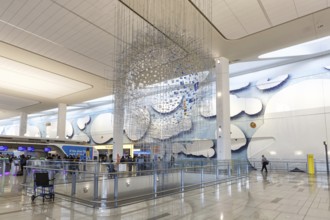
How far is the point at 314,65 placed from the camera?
56.9 ft

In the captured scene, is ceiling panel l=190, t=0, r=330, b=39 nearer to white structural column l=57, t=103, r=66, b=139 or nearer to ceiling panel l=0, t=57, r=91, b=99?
ceiling panel l=0, t=57, r=91, b=99

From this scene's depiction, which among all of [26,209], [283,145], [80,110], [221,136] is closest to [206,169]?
[221,136]

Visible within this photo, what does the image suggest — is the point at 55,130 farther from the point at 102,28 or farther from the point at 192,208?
the point at 192,208

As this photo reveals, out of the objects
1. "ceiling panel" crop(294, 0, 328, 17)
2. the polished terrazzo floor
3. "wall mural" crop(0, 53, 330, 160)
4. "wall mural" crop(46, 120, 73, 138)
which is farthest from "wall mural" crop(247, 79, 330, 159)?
"wall mural" crop(46, 120, 73, 138)

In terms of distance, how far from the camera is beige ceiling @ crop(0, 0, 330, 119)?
8.98 metres

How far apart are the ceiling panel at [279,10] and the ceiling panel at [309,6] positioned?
0.16 meters

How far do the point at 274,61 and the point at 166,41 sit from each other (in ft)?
47.2

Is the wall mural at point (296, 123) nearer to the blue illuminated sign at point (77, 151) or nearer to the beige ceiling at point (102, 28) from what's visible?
the beige ceiling at point (102, 28)

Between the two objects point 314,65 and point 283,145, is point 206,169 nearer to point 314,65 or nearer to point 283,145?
point 283,145

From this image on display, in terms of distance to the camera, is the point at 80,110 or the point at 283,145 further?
the point at 80,110

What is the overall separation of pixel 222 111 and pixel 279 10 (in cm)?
607

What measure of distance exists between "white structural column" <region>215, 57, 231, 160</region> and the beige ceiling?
0.82 m

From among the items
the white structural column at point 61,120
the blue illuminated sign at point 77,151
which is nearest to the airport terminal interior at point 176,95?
the white structural column at point 61,120

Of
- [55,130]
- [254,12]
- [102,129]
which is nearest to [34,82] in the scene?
[254,12]
